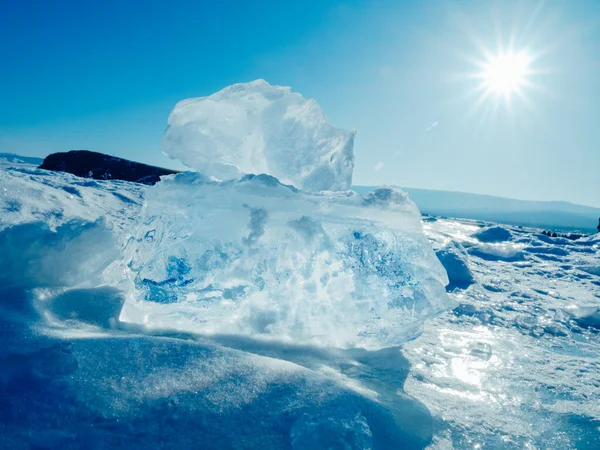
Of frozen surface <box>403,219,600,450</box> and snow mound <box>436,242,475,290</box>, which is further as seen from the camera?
snow mound <box>436,242,475,290</box>

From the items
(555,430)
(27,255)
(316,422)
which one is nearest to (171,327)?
(27,255)

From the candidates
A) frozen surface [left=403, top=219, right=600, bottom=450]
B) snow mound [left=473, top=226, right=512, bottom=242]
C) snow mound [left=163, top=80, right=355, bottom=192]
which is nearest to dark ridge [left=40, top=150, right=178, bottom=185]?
snow mound [left=473, top=226, right=512, bottom=242]

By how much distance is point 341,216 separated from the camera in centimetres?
208

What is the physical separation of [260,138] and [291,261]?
1.18m

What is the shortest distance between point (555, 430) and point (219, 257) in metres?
1.64

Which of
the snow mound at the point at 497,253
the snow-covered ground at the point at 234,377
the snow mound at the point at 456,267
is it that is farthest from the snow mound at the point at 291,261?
the snow mound at the point at 497,253

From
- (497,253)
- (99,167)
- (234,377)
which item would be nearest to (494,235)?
(497,253)

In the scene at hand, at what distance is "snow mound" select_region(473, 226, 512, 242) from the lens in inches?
294

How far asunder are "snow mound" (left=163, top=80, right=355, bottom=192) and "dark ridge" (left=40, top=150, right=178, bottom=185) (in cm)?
981

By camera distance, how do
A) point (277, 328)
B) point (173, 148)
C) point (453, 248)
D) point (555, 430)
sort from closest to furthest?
point (555, 430) → point (277, 328) → point (173, 148) → point (453, 248)

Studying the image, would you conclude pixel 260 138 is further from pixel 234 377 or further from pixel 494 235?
pixel 494 235

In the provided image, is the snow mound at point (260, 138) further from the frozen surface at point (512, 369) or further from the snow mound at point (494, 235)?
the snow mound at point (494, 235)

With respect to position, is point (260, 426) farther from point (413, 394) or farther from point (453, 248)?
point (453, 248)

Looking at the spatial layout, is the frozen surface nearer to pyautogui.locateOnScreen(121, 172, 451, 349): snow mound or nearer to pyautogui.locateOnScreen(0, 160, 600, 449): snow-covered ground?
pyautogui.locateOnScreen(0, 160, 600, 449): snow-covered ground
